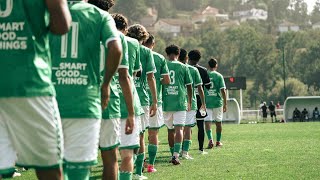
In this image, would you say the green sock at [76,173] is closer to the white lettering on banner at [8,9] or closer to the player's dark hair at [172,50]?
the white lettering on banner at [8,9]

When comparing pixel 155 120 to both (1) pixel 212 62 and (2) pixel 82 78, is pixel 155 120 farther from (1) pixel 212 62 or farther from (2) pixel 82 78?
(1) pixel 212 62

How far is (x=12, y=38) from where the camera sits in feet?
16.9

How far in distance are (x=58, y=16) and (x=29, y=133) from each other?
807mm

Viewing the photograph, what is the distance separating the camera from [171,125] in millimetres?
14555

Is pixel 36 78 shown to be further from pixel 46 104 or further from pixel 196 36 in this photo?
pixel 196 36

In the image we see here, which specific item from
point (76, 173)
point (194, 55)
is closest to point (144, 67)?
point (76, 173)

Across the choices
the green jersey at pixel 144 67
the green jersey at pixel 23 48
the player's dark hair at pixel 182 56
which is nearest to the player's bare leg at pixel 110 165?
the green jersey at pixel 23 48

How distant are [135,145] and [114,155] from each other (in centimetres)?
133

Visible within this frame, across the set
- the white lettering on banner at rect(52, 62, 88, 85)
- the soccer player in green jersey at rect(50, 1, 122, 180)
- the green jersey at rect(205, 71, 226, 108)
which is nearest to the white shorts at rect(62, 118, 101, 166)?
the soccer player in green jersey at rect(50, 1, 122, 180)

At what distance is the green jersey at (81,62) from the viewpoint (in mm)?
6062

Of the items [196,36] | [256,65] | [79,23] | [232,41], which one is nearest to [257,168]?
[79,23]

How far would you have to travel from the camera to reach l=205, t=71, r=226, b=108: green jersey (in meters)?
19.3

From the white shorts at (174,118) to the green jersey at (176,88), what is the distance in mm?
79

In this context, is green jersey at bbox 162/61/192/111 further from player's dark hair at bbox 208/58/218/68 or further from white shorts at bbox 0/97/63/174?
white shorts at bbox 0/97/63/174
